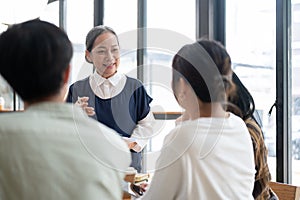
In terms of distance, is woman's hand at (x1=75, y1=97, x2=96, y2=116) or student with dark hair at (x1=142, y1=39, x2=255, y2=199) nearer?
student with dark hair at (x1=142, y1=39, x2=255, y2=199)

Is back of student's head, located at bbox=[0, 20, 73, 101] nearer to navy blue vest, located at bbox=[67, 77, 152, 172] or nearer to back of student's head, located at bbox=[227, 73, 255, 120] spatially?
back of student's head, located at bbox=[227, 73, 255, 120]

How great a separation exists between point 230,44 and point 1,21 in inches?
70.6

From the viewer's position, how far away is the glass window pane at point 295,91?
91.2 inches

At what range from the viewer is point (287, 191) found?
1604 millimetres

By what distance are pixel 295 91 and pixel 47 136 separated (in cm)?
189

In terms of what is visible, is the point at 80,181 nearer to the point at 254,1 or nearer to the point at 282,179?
the point at 282,179

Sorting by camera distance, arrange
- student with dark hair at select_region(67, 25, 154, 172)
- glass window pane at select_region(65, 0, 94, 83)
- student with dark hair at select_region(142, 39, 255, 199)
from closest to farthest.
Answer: student with dark hair at select_region(142, 39, 255, 199), student with dark hair at select_region(67, 25, 154, 172), glass window pane at select_region(65, 0, 94, 83)

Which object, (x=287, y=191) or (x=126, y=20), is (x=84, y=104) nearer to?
(x=287, y=191)

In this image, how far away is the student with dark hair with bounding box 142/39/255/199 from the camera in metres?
1.04

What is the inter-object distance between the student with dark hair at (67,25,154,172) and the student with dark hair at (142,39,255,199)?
977mm

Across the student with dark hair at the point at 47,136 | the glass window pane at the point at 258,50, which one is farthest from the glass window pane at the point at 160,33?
the student with dark hair at the point at 47,136

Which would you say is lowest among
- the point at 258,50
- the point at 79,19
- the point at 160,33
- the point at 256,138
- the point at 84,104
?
the point at 256,138

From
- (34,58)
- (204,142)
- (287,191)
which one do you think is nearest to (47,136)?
(34,58)

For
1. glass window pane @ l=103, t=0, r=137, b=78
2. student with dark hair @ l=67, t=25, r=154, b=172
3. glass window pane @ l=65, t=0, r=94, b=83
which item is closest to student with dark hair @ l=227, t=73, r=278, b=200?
student with dark hair @ l=67, t=25, r=154, b=172
